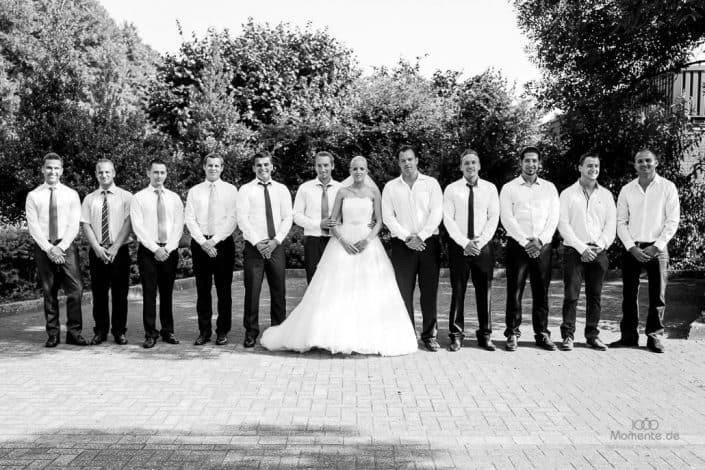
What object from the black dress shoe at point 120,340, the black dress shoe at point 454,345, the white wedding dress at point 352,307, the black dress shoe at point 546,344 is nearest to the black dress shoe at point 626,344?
the black dress shoe at point 546,344

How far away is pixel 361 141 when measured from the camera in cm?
2008

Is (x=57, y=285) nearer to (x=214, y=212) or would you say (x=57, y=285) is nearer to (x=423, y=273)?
(x=214, y=212)

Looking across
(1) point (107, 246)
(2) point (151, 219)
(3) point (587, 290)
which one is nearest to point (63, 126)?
(1) point (107, 246)

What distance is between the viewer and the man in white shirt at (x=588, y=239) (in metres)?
8.02

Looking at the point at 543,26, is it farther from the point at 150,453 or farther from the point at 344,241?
the point at 150,453

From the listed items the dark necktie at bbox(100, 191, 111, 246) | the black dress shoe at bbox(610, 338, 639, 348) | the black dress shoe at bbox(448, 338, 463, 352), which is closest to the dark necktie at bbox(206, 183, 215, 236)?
the dark necktie at bbox(100, 191, 111, 246)

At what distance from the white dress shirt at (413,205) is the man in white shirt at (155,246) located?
271cm

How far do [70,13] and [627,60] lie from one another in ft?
102

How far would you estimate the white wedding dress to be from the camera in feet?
24.9

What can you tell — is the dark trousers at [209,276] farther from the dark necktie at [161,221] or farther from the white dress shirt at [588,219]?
the white dress shirt at [588,219]

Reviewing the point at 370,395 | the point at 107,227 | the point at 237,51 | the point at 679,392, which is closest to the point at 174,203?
the point at 107,227

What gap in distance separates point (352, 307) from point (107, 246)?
331 cm

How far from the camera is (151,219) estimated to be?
27.1 feet

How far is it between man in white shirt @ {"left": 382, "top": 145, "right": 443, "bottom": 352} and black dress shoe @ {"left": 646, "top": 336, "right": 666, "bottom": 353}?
2.60m
